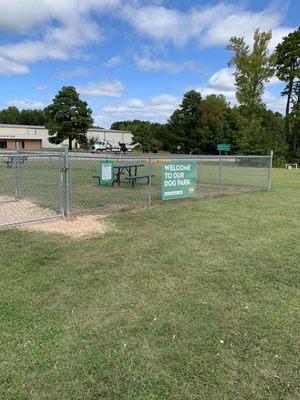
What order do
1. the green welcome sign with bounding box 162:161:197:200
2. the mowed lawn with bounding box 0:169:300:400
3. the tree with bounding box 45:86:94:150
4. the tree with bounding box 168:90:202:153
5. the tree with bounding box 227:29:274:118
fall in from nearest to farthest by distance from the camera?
the mowed lawn with bounding box 0:169:300:400 → the green welcome sign with bounding box 162:161:197:200 → the tree with bounding box 227:29:274:118 → the tree with bounding box 45:86:94:150 → the tree with bounding box 168:90:202:153

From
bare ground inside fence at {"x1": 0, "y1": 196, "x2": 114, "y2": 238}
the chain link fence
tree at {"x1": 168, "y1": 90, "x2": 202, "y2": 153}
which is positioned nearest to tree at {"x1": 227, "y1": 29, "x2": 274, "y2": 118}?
tree at {"x1": 168, "y1": 90, "x2": 202, "y2": 153}

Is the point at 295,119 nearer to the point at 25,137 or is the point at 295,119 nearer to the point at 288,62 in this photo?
the point at 288,62

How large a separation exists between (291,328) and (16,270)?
325 cm

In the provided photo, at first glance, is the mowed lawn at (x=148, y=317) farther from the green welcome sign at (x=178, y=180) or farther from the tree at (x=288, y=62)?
the tree at (x=288, y=62)

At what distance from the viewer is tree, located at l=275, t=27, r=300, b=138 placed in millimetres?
41844

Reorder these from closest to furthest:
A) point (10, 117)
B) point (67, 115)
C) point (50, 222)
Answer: point (50, 222) → point (67, 115) → point (10, 117)

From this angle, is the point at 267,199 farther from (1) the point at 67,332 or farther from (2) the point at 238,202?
(1) the point at 67,332

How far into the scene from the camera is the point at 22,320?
11.0 ft

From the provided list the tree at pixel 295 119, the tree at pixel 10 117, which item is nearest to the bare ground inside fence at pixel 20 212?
the tree at pixel 295 119

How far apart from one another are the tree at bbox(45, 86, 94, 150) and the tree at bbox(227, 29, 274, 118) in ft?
87.6

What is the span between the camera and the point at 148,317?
3477 mm

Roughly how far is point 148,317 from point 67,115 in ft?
195

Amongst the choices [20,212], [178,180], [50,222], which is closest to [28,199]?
[20,212]

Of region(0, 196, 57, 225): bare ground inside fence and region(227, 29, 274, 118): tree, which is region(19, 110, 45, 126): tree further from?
region(0, 196, 57, 225): bare ground inside fence
